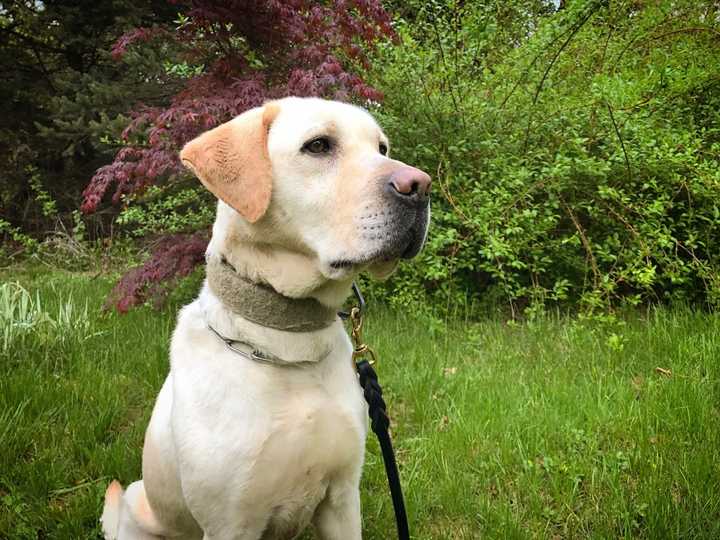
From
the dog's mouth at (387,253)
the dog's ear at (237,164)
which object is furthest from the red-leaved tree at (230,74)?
the dog's mouth at (387,253)

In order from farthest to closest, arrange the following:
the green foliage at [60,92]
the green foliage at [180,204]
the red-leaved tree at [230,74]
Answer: the green foliage at [60,92], the green foliage at [180,204], the red-leaved tree at [230,74]

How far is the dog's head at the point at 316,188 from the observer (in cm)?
164

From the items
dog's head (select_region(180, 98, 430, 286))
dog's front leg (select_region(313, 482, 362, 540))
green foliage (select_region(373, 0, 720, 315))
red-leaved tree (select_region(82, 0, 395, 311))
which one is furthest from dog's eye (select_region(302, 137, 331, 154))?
green foliage (select_region(373, 0, 720, 315))

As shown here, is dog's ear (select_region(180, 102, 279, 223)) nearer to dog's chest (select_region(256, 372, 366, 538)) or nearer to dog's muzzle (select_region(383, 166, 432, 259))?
dog's muzzle (select_region(383, 166, 432, 259))

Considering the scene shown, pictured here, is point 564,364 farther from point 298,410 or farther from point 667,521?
point 298,410

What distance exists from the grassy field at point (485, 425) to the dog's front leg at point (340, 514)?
45 centimetres

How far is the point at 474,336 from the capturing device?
12.7ft

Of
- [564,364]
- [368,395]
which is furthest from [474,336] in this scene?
[368,395]

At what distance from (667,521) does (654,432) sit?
615 millimetres

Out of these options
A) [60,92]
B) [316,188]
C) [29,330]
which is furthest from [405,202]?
[60,92]

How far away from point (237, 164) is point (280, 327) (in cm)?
49

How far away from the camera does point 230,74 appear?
13.5ft

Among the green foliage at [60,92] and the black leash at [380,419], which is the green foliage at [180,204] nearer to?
the black leash at [380,419]

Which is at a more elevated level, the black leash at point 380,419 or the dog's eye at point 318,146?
the dog's eye at point 318,146
